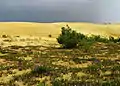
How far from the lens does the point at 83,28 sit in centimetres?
11338

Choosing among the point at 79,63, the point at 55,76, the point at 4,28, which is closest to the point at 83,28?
the point at 4,28

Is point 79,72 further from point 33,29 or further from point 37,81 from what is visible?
point 33,29

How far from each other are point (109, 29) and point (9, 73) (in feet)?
318

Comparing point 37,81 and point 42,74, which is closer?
point 37,81

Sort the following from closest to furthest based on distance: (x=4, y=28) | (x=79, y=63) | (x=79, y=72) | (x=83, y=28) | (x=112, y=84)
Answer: (x=112, y=84) < (x=79, y=72) < (x=79, y=63) < (x=4, y=28) < (x=83, y=28)

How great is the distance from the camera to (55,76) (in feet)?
62.5

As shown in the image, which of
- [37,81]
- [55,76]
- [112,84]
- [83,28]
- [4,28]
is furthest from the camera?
[83,28]

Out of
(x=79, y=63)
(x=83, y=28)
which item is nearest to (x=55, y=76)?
(x=79, y=63)

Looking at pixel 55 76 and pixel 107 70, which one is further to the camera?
pixel 107 70

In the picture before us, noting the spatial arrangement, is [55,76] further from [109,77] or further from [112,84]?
[112,84]

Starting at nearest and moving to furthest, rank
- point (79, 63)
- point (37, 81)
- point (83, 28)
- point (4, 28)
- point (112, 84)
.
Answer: point (112, 84)
point (37, 81)
point (79, 63)
point (4, 28)
point (83, 28)

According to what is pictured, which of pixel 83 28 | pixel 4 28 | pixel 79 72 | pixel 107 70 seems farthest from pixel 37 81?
pixel 83 28

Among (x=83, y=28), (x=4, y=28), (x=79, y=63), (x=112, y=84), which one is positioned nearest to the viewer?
(x=112, y=84)

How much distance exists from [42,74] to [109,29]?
3855 inches
